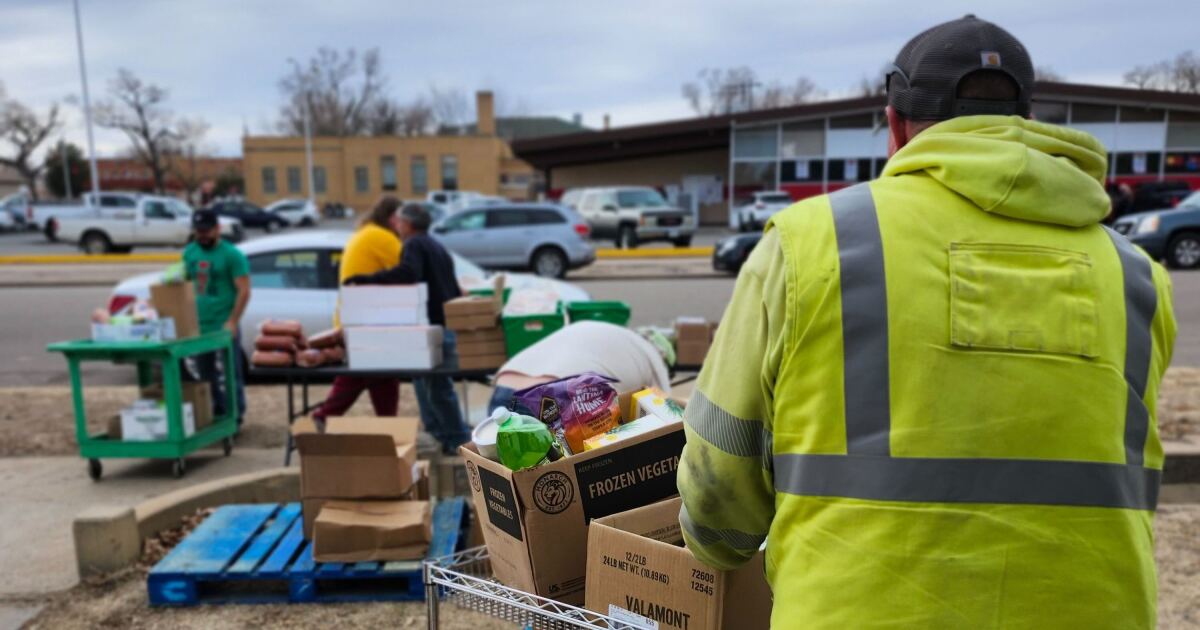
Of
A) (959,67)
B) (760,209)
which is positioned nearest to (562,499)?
(959,67)

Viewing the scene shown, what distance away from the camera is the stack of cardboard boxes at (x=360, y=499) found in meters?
3.75

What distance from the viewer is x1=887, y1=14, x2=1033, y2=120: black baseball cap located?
1519 mm

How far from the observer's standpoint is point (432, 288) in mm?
6008

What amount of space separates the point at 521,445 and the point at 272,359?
12.6ft

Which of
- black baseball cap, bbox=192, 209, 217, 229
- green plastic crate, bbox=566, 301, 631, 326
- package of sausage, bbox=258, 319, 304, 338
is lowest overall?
package of sausage, bbox=258, 319, 304, 338

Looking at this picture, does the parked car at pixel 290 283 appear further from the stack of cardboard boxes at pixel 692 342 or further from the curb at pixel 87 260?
the curb at pixel 87 260

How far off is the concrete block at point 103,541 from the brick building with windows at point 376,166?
52.8 m

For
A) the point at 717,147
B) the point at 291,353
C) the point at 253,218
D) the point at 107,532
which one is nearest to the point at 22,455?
the point at 291,353

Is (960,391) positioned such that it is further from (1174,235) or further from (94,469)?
(1174,235)

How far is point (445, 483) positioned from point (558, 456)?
291 cm

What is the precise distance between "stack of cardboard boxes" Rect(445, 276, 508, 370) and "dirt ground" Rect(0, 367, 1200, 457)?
6.27 ft

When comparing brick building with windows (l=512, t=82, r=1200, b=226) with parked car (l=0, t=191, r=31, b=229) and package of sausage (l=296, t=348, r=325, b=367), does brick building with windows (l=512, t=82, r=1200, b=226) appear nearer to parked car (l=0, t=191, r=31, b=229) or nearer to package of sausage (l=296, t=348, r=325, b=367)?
package of sausage (l=296, t=348, r=325, b=367)

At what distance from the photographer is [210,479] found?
5637 mm

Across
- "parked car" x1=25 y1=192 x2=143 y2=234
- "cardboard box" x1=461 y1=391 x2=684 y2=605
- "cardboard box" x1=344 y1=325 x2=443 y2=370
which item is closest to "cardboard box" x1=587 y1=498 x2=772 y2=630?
"cardboard box" x1=461 y1=391 x2=684 y2=605
